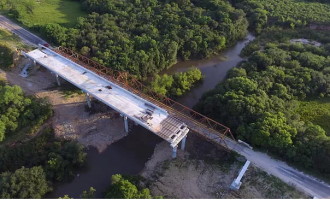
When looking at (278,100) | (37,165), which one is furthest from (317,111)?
(37,165)

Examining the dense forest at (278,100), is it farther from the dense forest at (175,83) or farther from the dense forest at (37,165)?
the dense forest at (37,165)

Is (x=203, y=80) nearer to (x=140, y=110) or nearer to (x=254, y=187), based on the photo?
(x=140, y=110)

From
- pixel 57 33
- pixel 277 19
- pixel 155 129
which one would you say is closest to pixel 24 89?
pixel 57 33

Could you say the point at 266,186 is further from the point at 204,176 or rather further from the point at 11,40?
the point at 11,40

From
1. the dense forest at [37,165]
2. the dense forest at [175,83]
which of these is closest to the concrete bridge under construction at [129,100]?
the dense forest at [175,83]

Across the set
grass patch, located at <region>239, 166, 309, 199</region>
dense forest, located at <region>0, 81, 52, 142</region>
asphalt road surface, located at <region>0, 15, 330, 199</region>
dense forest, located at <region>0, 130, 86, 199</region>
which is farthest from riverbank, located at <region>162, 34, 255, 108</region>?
dense forest, located at <region>0, 81, 52, 142</region>

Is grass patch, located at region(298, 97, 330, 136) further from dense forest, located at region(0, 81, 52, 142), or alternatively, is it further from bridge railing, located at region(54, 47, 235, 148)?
dense forest, located at region(0, 81, 52, 142)
